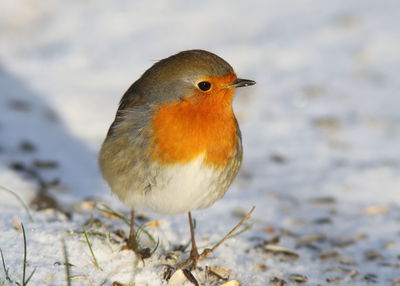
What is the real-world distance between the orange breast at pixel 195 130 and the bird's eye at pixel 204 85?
39 millimetres

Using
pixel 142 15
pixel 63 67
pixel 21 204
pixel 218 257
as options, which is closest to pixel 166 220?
pixel 218 257

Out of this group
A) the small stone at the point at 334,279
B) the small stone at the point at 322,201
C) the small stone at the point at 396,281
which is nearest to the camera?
the small stone at the point at 334,279

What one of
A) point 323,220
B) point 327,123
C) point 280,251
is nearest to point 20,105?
point 327,123

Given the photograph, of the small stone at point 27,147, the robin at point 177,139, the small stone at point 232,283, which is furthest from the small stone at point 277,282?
the small stone at point 27,147

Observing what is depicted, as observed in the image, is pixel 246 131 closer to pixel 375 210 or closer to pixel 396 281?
pixel 375 210

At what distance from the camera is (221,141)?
3.60 metres

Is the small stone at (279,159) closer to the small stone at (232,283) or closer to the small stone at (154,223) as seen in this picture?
the small stone at (154,223)

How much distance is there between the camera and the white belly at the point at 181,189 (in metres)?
3.49

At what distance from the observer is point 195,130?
3512 millimetres

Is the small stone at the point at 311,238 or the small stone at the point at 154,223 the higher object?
the small stone at the point at 311,238

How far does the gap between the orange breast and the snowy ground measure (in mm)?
616

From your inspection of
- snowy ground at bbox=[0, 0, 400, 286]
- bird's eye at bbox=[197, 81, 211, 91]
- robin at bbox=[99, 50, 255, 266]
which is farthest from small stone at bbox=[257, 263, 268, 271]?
bird's eye at bbox=[197, 81, 211, 91]

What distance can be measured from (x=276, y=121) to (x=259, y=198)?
1.49 metres

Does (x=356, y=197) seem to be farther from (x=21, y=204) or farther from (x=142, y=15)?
(x=142, y=15)
